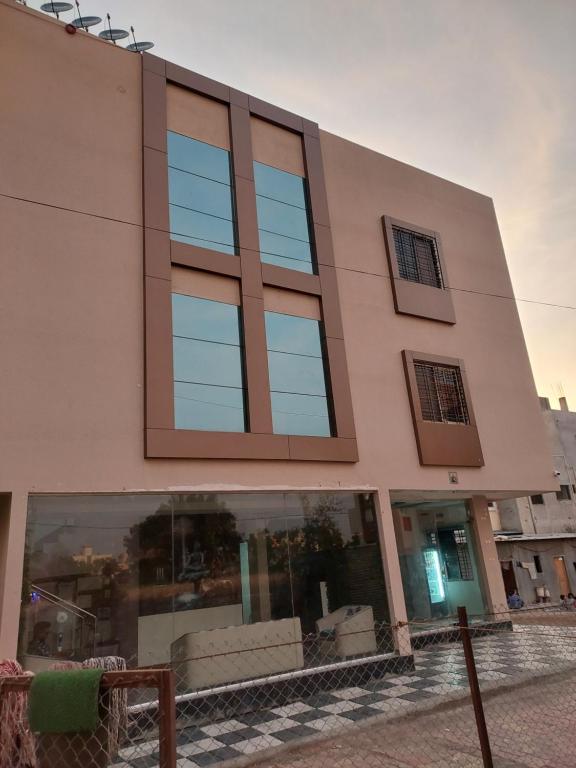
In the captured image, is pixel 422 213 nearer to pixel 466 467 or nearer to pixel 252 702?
pixel 466 467

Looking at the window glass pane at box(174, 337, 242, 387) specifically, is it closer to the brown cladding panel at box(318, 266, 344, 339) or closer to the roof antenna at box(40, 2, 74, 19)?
the brown cladding panel at box(318, 266, 344, 339)

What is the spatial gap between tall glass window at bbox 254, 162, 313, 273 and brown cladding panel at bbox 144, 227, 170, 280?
1942 millimetres

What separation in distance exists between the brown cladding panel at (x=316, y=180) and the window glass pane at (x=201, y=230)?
2.11 metres

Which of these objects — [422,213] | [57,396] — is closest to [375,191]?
[422,213]

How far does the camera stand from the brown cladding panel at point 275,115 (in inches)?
422

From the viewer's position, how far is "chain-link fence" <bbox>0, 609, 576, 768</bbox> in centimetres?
469

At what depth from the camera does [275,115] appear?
11.0m

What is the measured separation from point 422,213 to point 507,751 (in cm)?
1095

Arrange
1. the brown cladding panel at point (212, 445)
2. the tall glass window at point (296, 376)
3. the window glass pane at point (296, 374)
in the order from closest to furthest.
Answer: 1. the brown cladding panel at point (212, 445)
2. the tall glass window at point (296, 376)
3. the window glass pane at point (296, 374)

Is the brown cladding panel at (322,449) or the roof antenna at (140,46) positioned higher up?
the roof antenna at (140,46)

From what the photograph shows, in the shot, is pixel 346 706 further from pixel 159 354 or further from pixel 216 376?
pixel 159 354

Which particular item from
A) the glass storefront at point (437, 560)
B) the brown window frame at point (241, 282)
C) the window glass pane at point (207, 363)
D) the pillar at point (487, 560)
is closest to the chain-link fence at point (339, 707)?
the glass storefront at point (437, 560)

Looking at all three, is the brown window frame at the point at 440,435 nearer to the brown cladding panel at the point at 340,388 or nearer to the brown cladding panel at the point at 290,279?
the brown cladding panel at the point at 340,388

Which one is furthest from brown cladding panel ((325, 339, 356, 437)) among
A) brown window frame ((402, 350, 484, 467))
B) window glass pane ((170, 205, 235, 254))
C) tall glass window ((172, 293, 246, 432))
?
window glass pane ((170, 205, 235, 254))
